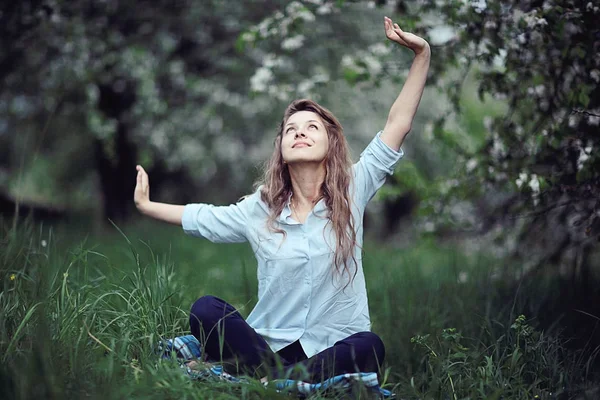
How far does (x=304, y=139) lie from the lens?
285cm

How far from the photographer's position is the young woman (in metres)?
2.62

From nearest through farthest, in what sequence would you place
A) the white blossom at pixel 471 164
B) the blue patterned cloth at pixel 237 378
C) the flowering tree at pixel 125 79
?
the blue patterned cloth at pixel 237 378, the white blossom at pixel 471 164, the flowering tree at pixel 125 79

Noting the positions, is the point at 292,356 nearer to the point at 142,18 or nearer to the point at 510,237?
the point at 510,237

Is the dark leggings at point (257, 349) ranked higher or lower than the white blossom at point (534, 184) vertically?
lower

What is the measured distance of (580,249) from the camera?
406cm

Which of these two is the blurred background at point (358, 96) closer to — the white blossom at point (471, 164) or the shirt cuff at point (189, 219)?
the white blossom at point (471, 164)

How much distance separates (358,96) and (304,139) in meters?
6.01

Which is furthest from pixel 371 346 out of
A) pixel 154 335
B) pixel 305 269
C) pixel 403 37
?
pixel 403 37

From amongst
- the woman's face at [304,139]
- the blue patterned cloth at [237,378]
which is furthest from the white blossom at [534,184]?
the blue patterned cloth at [237,378]

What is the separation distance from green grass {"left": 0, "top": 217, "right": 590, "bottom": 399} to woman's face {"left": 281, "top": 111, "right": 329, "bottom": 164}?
77 centimetres

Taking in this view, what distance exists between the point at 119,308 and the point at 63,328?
377mm

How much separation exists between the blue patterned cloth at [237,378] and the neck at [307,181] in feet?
2.66

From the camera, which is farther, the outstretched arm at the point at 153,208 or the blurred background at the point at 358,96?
the blurred background at the point at 358,96

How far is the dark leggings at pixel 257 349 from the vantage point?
2.55 metres
